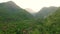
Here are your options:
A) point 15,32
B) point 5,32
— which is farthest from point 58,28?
point 5,32

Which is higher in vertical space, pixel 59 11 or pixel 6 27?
pixel 59 11

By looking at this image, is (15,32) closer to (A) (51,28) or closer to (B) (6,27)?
(B) (6,27)

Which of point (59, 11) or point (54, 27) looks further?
point (59, 11)

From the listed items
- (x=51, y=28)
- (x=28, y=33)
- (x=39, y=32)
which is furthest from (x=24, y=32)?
(x=51, y=28)

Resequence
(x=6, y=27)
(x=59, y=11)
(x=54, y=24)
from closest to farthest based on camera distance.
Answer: (x=54, y=24), (x=6, y=27), (x=59, y=11)

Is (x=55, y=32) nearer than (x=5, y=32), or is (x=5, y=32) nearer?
(x=55, y=32)

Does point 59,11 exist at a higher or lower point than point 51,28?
higher

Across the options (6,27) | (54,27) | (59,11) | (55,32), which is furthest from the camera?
(59,11)

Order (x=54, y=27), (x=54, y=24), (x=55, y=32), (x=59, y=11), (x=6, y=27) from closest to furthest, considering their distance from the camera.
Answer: (x=55, y=32) → (x=54, y=27) → (x=54, y=24) → (x=6, y=27) → (x=59, y=11)

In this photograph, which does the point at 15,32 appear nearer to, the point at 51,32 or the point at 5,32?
the point at 5,32
